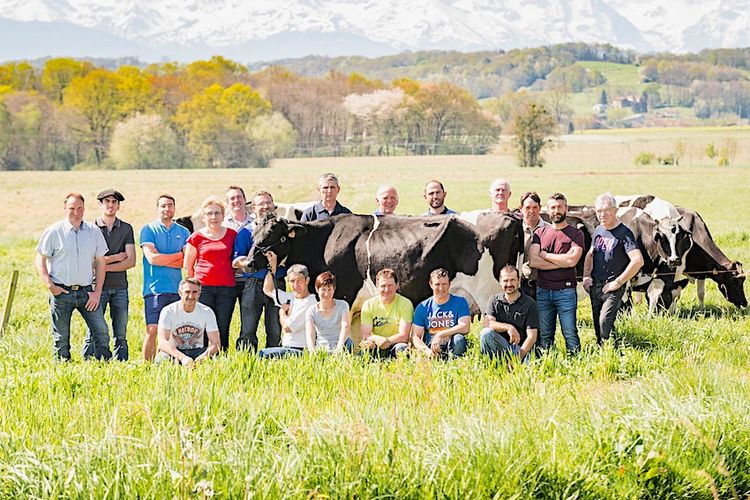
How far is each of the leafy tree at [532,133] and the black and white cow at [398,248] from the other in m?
77.7

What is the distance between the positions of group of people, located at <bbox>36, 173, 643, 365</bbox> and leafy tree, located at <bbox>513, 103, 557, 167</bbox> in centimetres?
7785

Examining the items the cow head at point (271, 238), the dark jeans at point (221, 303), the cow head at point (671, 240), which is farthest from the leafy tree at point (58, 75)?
the dark jeans at point (221, 303)

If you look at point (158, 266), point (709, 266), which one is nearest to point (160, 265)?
point (158, 266)

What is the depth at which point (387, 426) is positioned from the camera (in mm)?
5461

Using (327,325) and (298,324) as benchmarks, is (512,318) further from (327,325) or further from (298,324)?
(298,324)

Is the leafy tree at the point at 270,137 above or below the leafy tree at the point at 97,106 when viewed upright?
below

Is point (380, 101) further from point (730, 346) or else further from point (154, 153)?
point (730, 346)

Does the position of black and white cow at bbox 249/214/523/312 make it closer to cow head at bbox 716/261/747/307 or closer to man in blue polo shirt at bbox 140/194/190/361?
man in blue polo shirt at bbox 140/194/190/361

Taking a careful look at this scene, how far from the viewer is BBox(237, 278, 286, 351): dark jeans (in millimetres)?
9656

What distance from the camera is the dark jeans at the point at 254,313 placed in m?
9.66

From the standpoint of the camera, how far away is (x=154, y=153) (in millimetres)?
101188

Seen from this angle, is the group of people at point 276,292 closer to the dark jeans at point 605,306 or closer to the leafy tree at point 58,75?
the dark jeans at point 605,306

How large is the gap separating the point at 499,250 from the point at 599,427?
462 centimetres

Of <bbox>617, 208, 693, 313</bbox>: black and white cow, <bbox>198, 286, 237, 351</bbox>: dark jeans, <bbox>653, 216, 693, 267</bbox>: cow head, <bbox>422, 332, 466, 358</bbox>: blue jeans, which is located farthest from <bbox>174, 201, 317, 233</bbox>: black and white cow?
<bbox>653, 216, 693, 267</bbox>: cow head
